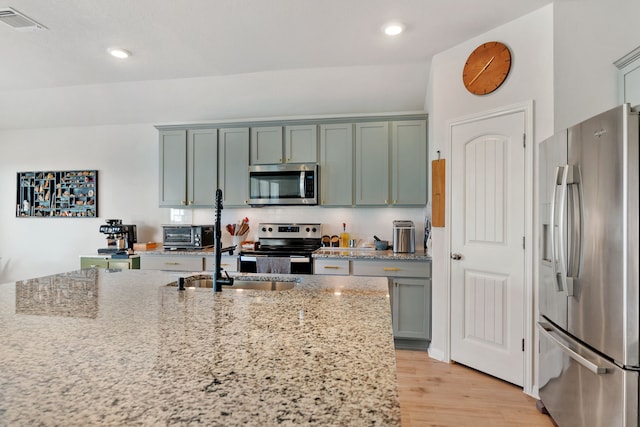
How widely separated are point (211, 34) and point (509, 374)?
11.0 ft

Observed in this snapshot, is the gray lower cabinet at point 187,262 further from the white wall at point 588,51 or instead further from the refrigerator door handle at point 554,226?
the white wall at point 588,51

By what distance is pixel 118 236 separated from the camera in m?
4.12

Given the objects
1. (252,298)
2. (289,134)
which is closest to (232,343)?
(252,298)

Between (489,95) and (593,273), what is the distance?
150 centimetres

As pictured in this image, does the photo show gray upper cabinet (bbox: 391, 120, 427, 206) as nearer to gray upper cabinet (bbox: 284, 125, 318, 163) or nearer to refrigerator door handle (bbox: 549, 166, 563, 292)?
gray upper cabinet (bbox: 284, 125, 318, 163)

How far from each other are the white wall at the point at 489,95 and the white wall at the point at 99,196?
78.4 inches

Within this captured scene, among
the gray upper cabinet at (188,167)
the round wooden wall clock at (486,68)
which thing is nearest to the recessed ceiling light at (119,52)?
the gray upper cabinet at (188,167)

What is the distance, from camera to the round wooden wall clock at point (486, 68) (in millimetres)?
2426

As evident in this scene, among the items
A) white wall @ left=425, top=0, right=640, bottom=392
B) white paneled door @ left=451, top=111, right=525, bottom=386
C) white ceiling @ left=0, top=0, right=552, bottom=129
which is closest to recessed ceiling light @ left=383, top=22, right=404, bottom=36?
white ceiling @ left=0, top=0, right=552, bottom=129

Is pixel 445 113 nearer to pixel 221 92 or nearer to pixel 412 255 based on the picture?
pixel 412 255

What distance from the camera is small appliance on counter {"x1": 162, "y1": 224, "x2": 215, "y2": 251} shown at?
3.82 m

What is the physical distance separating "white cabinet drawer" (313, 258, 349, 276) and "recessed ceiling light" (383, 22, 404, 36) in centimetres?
196

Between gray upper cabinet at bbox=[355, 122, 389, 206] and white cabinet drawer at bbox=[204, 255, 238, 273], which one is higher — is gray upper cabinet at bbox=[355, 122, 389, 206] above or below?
above

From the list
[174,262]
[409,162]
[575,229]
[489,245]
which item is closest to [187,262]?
[174,262]
